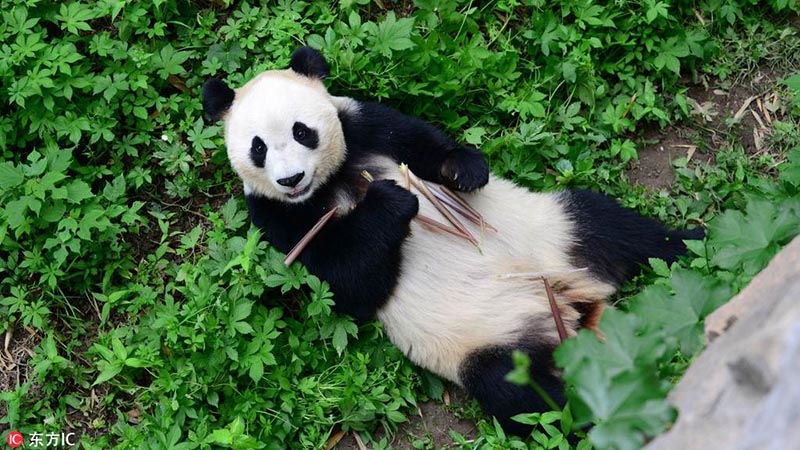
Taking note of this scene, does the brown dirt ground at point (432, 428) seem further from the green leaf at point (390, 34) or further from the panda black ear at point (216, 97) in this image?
the green leaf at point (390, 34)

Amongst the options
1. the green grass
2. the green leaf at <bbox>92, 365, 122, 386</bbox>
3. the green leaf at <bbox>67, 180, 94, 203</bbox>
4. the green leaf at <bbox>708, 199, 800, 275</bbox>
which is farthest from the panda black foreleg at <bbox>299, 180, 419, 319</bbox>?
the green leaf at <bbox>708, 199, 800, 275</bbox>

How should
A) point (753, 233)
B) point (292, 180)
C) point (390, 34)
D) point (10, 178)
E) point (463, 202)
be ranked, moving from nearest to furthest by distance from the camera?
1. point (753, 233)
2. point (292, 180)
3. point (463, 202)
4. point (10, 178)
5. point (390, 34)

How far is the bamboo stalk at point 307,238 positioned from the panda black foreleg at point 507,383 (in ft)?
3.14

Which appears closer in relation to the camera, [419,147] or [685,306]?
[685,306]

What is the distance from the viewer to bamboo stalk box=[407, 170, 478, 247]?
4.09 m

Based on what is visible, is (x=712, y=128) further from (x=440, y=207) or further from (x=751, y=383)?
(x=751, y=383)

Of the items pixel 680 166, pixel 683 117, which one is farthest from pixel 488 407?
pixel 683 117

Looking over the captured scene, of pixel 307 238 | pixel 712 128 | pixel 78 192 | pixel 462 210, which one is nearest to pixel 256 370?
pixel 307 238

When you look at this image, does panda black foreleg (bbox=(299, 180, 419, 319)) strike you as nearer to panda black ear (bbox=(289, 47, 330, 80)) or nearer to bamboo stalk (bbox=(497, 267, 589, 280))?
bamboo stalk (bbox=(497, 267, 589, 280))

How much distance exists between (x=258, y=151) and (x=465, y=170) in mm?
1027

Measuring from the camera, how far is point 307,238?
13.1 feet

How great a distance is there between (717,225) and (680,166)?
1.97 m

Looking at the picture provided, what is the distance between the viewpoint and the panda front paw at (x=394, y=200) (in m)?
3.83

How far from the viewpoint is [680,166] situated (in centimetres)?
473
